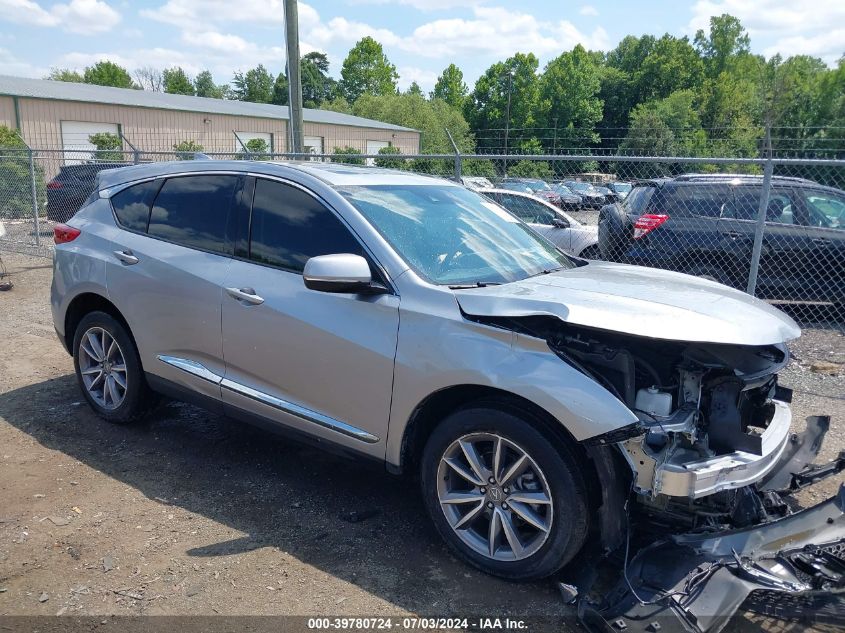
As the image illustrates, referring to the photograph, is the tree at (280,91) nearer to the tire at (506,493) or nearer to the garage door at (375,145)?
the garage door at (375,145)

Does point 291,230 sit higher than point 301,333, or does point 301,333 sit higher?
Result: point 291,230

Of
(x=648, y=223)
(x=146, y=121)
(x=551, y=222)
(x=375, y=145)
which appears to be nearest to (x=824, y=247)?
(x=648, y=223)

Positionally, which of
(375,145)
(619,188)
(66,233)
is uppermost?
(375,145)

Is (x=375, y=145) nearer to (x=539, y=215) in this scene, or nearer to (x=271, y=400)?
(x=539, y=215)

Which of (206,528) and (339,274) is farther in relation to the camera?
(206,528)

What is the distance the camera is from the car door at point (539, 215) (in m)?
10.3

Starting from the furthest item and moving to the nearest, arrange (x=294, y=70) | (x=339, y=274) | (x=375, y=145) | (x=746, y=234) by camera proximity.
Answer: (x=375, y=145)
(x=294, y=70)
(x=746, y=234)
(x=339, y=274)

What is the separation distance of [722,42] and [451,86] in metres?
38.3

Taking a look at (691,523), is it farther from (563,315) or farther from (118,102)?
(118,102)

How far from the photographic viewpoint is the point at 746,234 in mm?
7773

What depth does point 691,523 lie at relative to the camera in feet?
9.57

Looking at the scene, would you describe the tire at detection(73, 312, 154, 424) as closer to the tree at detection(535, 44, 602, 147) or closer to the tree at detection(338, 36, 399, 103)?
the tree at detection(535, 44, 602, 147)

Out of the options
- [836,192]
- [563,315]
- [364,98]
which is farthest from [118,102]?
[563,315]

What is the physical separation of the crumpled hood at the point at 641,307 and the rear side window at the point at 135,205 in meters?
2.50
